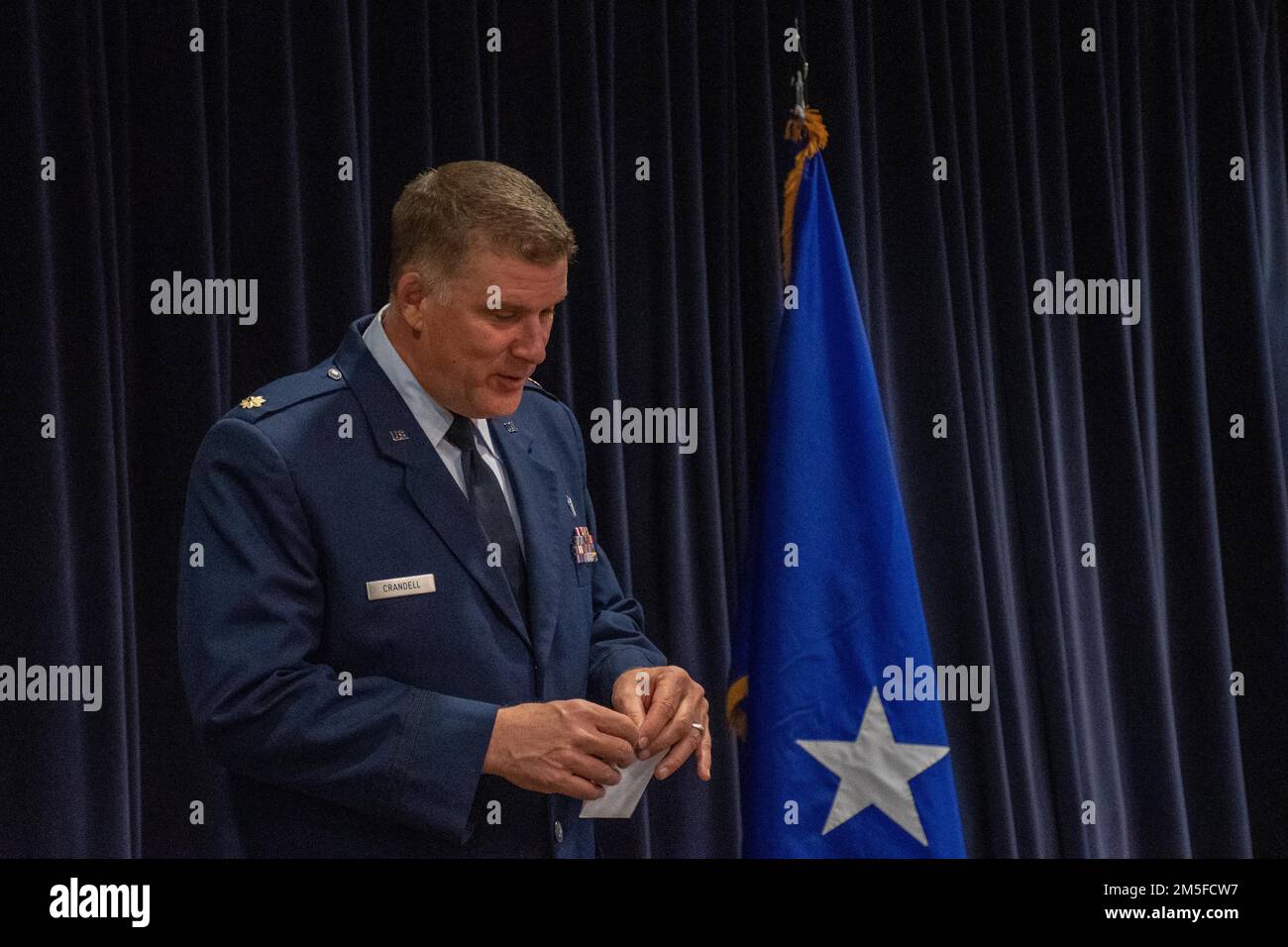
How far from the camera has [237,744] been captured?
1.49 meters

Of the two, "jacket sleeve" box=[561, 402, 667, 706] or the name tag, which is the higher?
the name tag

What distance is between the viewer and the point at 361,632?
1.56 meters

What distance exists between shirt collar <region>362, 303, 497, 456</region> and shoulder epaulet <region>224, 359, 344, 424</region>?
0.06m

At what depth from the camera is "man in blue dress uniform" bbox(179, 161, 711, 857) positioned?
149cm

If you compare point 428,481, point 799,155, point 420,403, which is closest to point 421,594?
point 428,481

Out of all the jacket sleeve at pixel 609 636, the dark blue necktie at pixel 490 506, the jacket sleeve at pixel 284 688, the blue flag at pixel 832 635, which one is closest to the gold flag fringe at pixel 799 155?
the blue flag at pixel 832 635

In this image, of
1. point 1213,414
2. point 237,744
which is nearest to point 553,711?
point 237,744

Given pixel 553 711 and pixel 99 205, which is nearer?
pixel 553 711

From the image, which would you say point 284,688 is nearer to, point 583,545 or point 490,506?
point 490,506

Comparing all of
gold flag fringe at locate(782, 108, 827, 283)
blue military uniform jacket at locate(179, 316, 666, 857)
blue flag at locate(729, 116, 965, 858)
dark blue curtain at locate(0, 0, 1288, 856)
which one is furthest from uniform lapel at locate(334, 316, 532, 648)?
gold flag fringe at locate(782, 108, 827, 283)

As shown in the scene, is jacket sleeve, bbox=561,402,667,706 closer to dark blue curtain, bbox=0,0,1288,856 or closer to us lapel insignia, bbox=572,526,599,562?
us lapel insignia, bbox=572,526,599,562

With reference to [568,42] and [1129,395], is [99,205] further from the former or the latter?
[1129,395]

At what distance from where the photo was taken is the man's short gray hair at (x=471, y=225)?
1.61 meters

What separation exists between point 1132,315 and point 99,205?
2.37 metres
